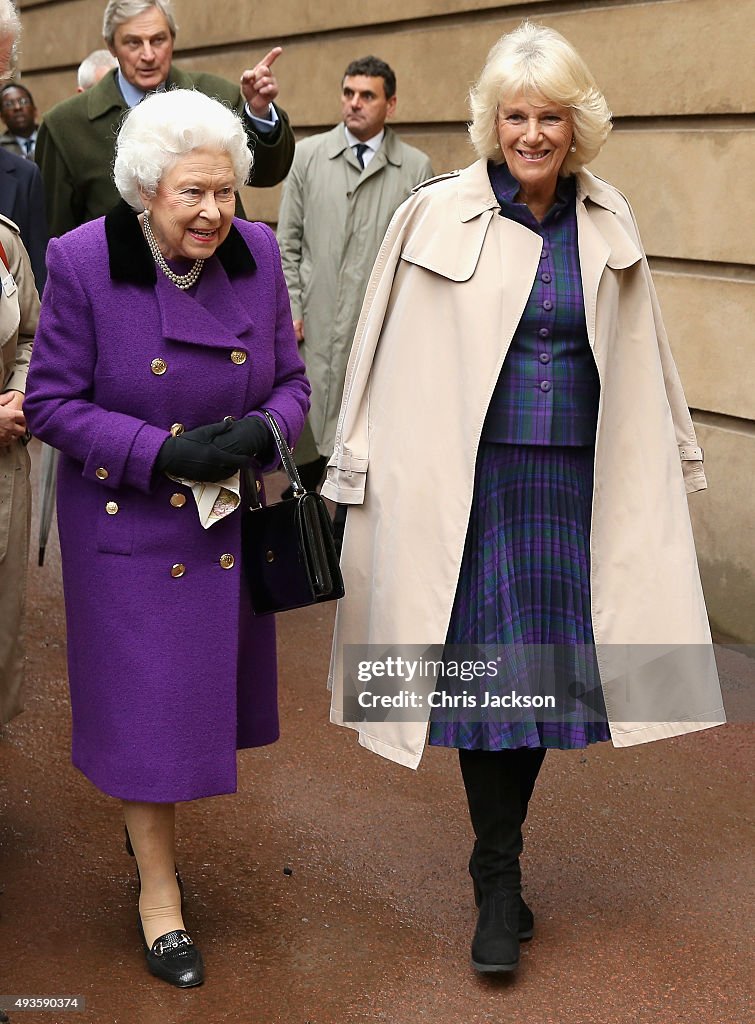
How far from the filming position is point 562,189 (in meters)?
3.83

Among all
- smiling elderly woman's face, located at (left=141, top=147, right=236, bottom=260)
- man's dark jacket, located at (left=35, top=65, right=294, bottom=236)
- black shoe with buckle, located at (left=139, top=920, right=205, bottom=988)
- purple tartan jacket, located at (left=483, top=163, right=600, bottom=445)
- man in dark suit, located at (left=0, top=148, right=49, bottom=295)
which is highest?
man's dark jacket, located at (left=35, top=65, right=294, bottom=236)

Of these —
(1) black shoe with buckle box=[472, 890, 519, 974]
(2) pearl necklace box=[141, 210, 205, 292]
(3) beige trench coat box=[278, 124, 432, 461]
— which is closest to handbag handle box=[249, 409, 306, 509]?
(2) pearl necklace box=[141, 210, 205, 292]

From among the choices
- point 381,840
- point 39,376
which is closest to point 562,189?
point 39,376

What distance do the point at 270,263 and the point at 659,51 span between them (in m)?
3.64

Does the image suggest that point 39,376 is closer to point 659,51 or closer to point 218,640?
point 218,640

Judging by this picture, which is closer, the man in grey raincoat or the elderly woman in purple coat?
the elderly woman in purple coat

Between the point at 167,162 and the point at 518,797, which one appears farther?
the point at 518,797

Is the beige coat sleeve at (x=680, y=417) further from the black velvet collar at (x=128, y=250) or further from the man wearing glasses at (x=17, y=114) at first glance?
the man wearing glasses at (x=17, y=114)

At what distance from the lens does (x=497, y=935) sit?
3723 mm

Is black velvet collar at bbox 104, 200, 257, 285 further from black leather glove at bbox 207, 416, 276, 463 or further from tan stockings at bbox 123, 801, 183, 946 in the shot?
tan stockings at bbox 123, 801, 183, 946

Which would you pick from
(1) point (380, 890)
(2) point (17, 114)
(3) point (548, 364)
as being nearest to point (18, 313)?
(3) point (548, 364)

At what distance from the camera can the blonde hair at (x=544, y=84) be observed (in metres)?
3.60

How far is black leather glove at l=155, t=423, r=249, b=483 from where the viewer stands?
346 cm

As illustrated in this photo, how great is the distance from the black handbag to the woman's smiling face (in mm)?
848
